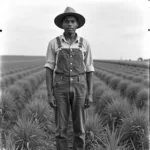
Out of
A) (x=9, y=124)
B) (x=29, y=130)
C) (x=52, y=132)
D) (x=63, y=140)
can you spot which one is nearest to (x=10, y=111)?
(x=9, y=124)

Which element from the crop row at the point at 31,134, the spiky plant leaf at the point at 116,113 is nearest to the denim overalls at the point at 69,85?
the crop row at the point at 31,134

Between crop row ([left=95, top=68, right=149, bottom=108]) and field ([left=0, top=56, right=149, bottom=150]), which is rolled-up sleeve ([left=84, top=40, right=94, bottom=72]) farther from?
crop row ([left=95, top=68, right=149, bottom=108])

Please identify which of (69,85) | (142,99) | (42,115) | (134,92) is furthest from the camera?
(134,92)

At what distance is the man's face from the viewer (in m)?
3.09

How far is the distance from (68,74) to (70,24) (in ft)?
2.09

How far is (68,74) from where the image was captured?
307cm

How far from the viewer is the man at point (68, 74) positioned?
10.1 ft

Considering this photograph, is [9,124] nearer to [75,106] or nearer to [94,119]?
[94,119]

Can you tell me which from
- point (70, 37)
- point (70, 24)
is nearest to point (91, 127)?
point (70, 37)

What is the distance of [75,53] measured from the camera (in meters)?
3.11

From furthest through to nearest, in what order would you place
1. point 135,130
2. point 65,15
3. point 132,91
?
point 132,91
point 135,130
point 65,15

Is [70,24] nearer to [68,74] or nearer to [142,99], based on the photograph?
[68,74]

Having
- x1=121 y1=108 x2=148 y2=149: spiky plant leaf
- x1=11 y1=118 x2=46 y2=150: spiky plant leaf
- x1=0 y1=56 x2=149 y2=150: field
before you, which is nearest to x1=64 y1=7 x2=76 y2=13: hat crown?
x1=0 y1=56 x2=149 y2=150: field

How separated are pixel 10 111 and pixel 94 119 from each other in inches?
92.0
